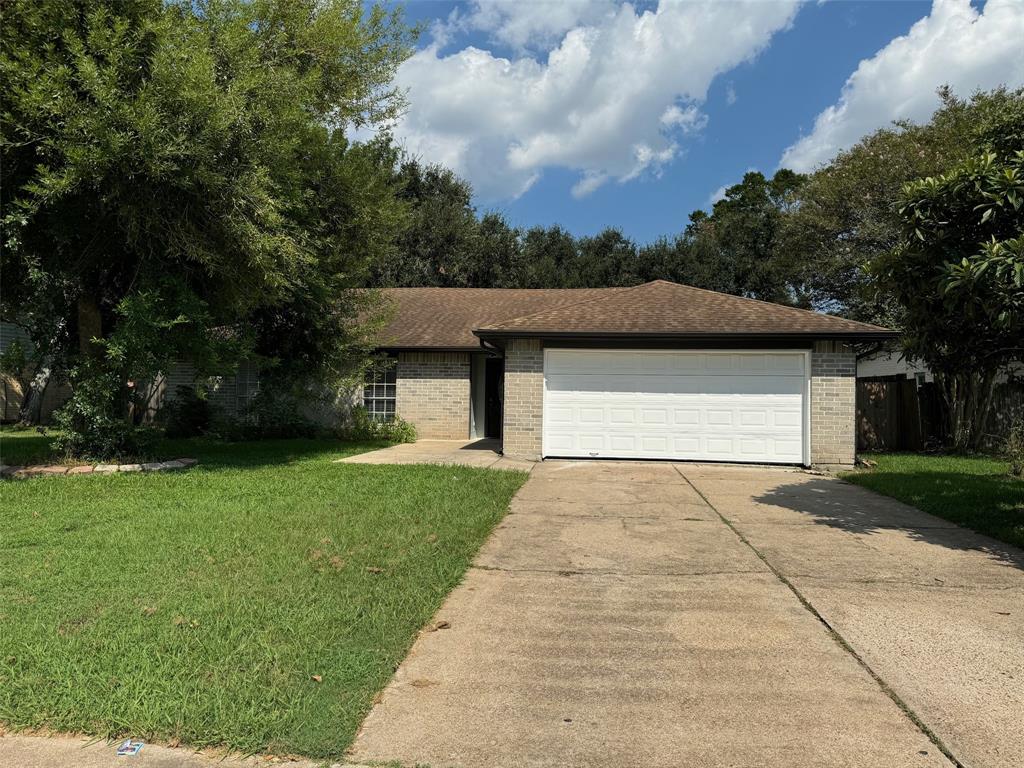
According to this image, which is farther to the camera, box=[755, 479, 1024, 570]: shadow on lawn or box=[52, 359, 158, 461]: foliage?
box=[52, 359, 158, 461]: foliage

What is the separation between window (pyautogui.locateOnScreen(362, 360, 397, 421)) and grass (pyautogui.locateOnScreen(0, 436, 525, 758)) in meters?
8.32

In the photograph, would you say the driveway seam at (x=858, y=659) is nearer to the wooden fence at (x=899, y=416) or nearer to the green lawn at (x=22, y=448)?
the wooden fence at (x=899, y=416)

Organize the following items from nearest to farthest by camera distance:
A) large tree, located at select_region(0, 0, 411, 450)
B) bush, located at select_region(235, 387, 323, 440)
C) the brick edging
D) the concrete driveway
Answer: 1. the concrete driveway
2. large tree, located at select_region(0, 0, 411, 450)
3. the brick edging
4. bush, located at select_region(235, 387, 323, 440)

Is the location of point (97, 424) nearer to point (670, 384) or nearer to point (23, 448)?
point (23, 448)

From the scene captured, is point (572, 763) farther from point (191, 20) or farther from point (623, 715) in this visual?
point (191, 20)

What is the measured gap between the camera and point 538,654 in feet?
12.1

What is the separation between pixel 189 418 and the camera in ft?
54.9

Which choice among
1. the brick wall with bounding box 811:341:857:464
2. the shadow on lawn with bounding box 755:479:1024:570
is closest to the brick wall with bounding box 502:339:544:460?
the shadow on lawn with bounding box 755:479:1024:570

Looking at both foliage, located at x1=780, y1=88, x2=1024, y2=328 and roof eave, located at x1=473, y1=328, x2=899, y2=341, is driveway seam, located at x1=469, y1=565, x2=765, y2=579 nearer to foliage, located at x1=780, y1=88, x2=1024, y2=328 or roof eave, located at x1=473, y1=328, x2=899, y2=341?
roof eave, located at x1=473, y1=328, x2=899, y2=341

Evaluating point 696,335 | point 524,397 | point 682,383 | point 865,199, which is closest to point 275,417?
point 524,397

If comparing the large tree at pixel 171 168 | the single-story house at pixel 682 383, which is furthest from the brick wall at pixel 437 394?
the large tree at pixel 171 168

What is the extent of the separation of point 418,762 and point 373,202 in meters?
11.5

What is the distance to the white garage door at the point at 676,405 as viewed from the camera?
12086 mm

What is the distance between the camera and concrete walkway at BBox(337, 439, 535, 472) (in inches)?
457
